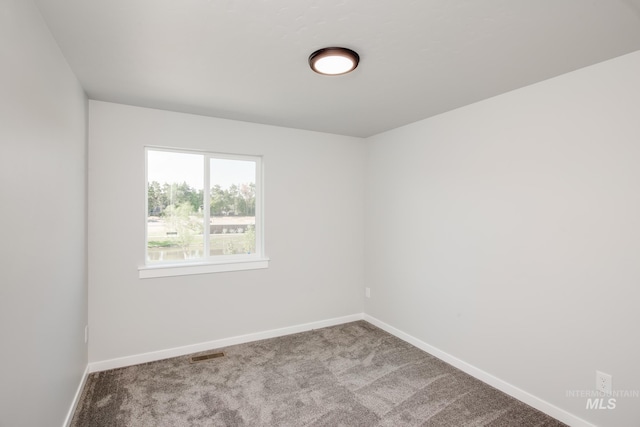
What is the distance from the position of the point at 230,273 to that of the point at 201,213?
0.71 m

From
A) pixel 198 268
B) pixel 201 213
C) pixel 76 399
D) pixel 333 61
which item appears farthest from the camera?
pixel 201 213

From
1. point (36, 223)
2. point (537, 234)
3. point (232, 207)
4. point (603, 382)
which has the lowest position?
point (603, 382)

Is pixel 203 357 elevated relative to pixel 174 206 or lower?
lower

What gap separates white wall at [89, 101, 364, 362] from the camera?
2836mm

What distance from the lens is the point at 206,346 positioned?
3.23 m

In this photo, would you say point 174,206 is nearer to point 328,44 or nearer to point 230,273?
point 230,273

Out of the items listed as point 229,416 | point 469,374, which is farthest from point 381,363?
point 229,416

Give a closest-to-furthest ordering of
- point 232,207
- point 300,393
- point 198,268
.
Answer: point 300,393, point 198,268, point 232,207

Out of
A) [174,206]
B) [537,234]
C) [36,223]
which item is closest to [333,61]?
[36,223]

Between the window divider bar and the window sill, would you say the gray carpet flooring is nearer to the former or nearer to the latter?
the window sill

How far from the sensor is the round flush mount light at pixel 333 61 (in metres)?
1.87

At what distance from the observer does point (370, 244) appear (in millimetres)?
4098

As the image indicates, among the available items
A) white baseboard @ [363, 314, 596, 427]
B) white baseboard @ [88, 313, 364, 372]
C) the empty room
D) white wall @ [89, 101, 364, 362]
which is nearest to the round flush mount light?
the empty room

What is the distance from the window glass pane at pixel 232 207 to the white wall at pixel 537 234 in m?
1.80
